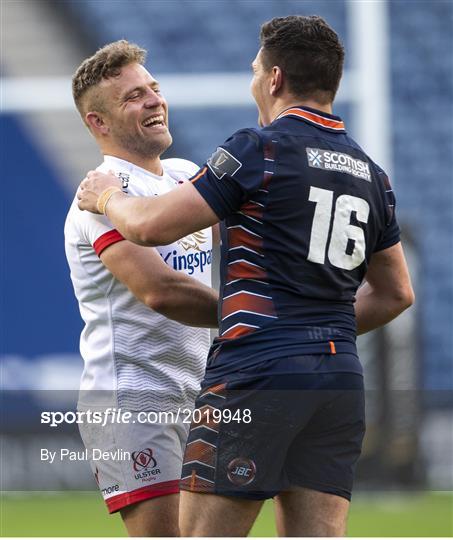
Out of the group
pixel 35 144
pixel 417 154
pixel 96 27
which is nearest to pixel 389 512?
pixel 417 154

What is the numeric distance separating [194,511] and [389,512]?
14.7 ft

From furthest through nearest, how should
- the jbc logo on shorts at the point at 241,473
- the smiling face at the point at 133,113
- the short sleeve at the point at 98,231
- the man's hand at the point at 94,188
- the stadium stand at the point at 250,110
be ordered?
1. the stadium stand at the point at 250,110
2. the smiling face at the point at 133,113
3. the short sleeve at the point at 98,231
4. the man's hand at the point at 94,188
5. the jbc logo on shorts at the point at 241,473

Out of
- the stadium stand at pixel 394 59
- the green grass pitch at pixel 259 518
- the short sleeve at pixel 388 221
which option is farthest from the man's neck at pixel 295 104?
the stadium stand at pixel 394 59

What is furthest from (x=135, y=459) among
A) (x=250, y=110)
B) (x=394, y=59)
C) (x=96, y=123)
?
(x=394, y=59)

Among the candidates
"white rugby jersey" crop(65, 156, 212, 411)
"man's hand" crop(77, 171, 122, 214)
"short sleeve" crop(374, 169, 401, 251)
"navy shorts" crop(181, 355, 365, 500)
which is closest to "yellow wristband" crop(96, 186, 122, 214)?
"man's hand" crop(77, 171, 122, 214)

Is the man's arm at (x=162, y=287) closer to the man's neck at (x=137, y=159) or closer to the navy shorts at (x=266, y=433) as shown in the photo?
the navy shorts at (x=266, y=433)

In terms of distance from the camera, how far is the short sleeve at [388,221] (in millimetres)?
2895

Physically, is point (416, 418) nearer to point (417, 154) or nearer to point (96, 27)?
point (417, 154)

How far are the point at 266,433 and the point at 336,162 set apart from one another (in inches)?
26.4

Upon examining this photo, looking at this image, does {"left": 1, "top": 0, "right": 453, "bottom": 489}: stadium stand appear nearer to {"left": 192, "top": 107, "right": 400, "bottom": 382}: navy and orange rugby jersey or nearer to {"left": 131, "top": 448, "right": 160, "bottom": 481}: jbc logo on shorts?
{"left": 131, "top": 448, "right": 160, "bottom": 481}: jbc logo on shorts

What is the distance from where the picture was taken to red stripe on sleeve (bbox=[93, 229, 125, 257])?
9.80 feet

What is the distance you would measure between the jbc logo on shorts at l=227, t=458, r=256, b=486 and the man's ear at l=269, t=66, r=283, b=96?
2.97 ft

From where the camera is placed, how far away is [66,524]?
21.1 feet

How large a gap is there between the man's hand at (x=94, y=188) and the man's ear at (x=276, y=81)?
47cm
